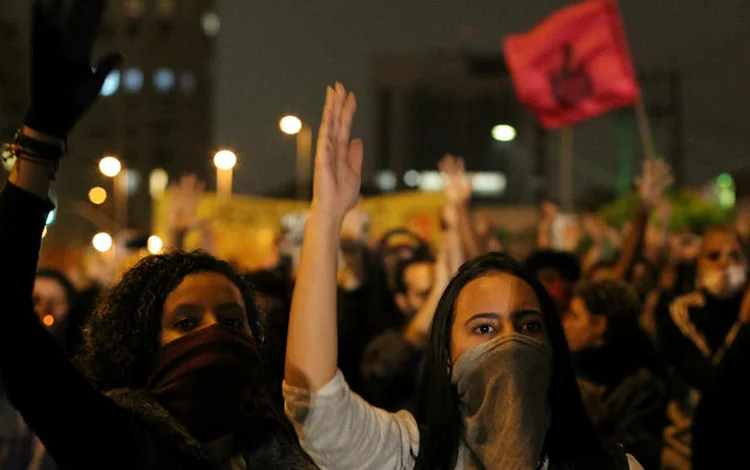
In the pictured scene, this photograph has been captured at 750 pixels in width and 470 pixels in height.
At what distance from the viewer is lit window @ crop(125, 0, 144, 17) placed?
→ 10825 centimetres

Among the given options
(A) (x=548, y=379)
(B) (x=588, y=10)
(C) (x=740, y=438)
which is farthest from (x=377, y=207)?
(A) (x=548, y=379)

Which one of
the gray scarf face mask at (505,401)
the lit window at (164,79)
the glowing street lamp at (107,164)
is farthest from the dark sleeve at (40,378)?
the lit window at (164,79)

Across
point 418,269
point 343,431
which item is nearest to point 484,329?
point 343,431

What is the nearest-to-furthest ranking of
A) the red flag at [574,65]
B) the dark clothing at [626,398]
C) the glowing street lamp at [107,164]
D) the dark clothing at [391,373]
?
the glowing street lamp at [107,164] < the dark clothing at [626,398] < the dark clothing at [391,373] < the red flag at [574,65]

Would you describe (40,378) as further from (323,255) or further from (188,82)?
(188,82)

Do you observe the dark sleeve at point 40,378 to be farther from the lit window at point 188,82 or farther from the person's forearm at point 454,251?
the lit window at point 188,82

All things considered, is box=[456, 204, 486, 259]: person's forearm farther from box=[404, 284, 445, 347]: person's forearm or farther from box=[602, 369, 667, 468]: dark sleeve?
box=[602, 369, 667, 468]: dark sleeve

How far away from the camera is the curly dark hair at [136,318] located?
139 inches

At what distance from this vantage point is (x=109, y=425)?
297 cm

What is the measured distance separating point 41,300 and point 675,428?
11.2 feet

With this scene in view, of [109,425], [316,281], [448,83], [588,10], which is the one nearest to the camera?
[109,425]

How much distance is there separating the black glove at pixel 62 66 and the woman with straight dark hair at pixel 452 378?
741mm

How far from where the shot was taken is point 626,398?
5602 mm

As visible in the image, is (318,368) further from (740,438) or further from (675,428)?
(675,428)
